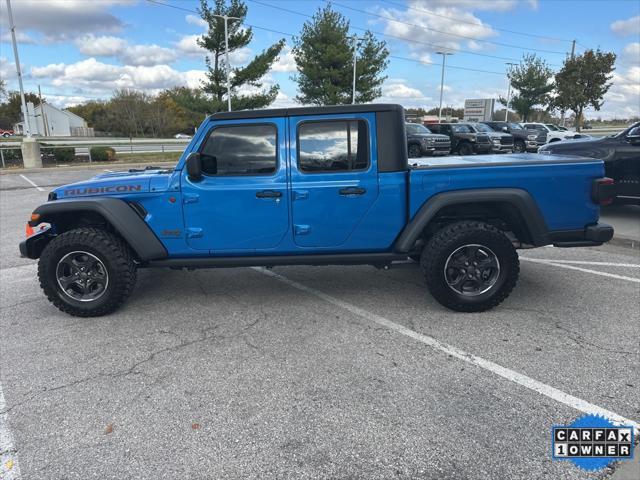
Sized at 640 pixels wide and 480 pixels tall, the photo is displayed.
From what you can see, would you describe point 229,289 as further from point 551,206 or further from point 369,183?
point 551,206

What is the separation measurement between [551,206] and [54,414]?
4095 mm

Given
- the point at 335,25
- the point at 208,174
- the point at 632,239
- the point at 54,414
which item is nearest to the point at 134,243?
the point at 208,174

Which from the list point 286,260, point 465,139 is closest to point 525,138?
point 465,139

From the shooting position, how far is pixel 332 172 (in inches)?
157

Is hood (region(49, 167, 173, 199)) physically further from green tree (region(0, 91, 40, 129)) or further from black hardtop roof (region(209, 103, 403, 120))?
green tree (region(0, 91, 40, 129))

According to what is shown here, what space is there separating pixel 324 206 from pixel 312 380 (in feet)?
5.02

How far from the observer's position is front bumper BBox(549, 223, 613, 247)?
401cm

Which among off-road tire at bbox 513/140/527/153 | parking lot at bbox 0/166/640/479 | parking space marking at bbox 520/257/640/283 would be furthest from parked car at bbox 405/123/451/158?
parking lot at bbox 0/166/640/479

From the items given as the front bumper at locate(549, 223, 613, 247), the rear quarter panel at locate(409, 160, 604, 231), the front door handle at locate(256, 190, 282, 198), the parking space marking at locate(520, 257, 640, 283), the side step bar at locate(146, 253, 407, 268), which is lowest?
the parking space marking at locate(520, 257, 640, 283)

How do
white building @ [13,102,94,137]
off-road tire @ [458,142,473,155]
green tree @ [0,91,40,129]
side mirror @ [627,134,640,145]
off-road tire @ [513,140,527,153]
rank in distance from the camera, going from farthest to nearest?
white building @ [13,102,94,137], green tree @ [0,91,40,129], off-road tire @ [513,140,527,153], off-road tire @ [458,142,473,155], side mirror @ [627,134,640,145]

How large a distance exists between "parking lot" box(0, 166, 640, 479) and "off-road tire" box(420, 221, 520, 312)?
16 centimetres

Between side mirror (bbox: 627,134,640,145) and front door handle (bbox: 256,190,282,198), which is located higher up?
side mirror (bbox: 627,134,640,145)

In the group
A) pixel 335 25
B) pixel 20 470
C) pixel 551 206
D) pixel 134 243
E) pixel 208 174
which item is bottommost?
pixel 20 470

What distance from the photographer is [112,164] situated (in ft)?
71.3
